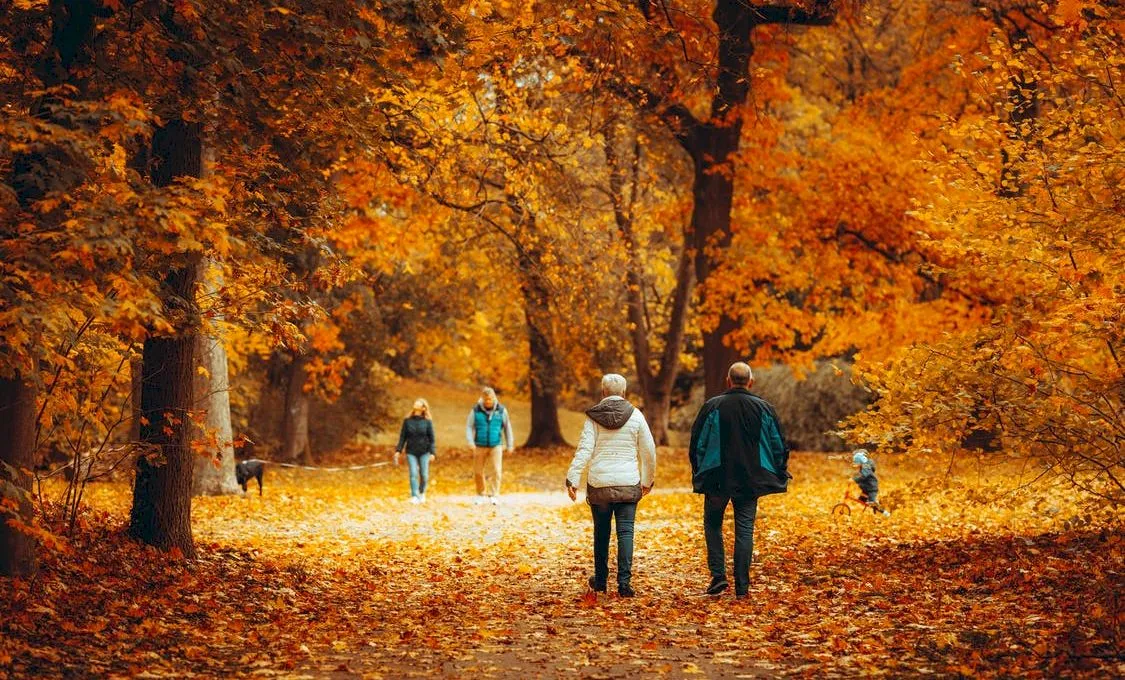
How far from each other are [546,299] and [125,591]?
18.9 m

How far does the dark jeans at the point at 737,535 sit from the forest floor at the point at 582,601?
0.23 metres

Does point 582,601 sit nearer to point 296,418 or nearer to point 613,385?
point 613,385

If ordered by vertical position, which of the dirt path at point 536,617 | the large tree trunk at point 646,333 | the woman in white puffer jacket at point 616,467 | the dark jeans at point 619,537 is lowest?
the dirt path at point 536,617

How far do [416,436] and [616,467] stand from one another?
32.8ft

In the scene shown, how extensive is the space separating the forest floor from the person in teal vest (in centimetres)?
373

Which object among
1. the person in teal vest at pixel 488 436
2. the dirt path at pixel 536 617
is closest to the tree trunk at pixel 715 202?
the person in teal vest at pixel 488 436

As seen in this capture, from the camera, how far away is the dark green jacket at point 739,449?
9.62 metres

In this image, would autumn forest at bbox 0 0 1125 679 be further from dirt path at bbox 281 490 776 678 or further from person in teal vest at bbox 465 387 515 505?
person in teal vest at bbox 465 387 515 505

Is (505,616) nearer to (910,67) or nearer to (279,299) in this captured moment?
(279,299)

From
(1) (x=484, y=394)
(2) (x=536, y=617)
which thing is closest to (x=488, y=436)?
(1) (x=484, y=394)

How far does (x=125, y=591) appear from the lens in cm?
884

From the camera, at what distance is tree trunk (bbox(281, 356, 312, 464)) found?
3084 cm

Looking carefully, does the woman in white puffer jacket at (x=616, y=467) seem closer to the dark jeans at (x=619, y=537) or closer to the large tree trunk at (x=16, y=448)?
the dark jeans at (x=619, y=537)

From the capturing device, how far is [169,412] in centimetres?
1016
